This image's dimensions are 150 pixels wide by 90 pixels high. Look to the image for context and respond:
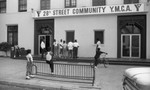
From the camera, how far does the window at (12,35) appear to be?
22.6 meters

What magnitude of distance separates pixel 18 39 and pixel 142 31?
50.4 feet

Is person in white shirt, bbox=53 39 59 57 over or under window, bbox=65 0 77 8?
under

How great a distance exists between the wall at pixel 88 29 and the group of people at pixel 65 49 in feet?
4.39

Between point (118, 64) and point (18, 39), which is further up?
point (18, 39)

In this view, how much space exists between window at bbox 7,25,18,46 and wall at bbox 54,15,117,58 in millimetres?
6303

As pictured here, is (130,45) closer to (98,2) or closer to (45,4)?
(98,2)

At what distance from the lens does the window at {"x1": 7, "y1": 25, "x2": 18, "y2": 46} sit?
890 inches

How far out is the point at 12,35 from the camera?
2283 centimetres

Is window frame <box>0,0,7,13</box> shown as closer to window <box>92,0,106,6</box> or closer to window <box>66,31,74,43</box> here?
window <box>66,31,74,43</box>

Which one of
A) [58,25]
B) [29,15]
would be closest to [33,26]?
[29,15]

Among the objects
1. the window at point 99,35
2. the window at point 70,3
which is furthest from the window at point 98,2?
the window at point 99,35

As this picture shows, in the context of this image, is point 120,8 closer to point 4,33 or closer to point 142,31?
point 142,31

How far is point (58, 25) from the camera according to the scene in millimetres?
20031

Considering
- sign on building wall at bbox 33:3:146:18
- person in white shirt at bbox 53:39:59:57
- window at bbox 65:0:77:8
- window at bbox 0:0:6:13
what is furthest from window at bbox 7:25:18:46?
window at bbox 65:0:77:8
